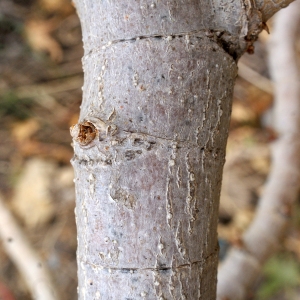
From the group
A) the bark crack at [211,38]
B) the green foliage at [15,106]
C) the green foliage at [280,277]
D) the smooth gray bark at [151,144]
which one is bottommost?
the green foliage at [280,277]

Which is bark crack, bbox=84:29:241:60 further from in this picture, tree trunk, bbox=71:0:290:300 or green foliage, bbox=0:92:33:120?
green foliage, bbox=0:92:33:120

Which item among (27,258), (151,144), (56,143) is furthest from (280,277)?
(151,144)

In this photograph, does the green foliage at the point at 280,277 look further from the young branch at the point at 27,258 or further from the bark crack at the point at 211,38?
the bark crack at the point at 211,38

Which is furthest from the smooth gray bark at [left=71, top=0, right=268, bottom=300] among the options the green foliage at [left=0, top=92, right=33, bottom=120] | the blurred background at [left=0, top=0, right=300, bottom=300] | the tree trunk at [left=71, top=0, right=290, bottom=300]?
the green foliage at [left=0, top=92, right=33, bottom=120]

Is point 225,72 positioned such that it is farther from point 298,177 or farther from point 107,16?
point 298,177

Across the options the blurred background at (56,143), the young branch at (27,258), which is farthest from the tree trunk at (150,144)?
the blurred background at (56,143)

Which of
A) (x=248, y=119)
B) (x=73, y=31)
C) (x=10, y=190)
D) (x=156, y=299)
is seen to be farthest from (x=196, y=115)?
(x=73, y=31)

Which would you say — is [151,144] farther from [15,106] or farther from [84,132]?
[15,106]
